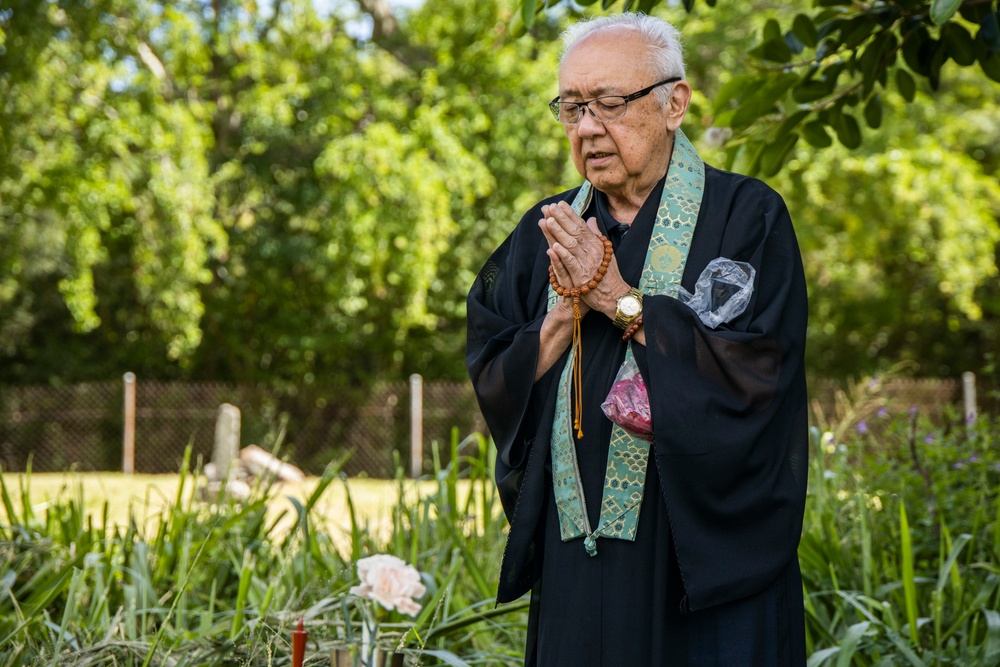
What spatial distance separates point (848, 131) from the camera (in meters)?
3.52

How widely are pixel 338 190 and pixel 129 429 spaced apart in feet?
15.5

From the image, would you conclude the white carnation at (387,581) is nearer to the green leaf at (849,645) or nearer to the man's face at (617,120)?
the man's face at (617,120)

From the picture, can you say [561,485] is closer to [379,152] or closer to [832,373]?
[379,152]

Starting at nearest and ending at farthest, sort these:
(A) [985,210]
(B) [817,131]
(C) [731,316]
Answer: (C) [731,316] → (B) [817,131] → (A) [985,210]

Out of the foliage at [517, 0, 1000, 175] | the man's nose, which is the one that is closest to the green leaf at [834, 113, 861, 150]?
the foliage at [517, 0, 1000, 175]

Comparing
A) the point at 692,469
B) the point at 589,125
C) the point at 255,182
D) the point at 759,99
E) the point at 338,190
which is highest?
the point at 255,182

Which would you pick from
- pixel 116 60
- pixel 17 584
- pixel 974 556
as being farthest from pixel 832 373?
pixel 17 584

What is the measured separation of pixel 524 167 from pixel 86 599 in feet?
45.7

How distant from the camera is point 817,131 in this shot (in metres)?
3.50

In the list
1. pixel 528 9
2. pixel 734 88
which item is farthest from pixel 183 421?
pixel 528 9

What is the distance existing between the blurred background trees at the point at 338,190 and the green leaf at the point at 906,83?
9630 mm

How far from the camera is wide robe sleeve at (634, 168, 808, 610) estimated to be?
1.96 metres

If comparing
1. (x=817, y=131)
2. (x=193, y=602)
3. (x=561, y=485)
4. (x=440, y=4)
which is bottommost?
(x=193, y=602)

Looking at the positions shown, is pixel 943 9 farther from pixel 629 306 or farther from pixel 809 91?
pixel 809 91
